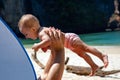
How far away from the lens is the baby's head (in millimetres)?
2729

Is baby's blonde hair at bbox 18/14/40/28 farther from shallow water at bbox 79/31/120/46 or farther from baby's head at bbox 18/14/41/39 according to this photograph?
shallow water at bbox 79/31/120/46

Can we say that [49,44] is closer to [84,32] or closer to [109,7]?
[84,32]

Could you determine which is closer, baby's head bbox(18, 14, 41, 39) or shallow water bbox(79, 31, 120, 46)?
baby's head bbox(18, 14, 41, 39)

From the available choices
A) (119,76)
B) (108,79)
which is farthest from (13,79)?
(119,76)

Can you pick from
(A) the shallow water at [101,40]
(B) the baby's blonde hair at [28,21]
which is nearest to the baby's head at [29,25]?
(B) the baby's blonde hair at [28,21]

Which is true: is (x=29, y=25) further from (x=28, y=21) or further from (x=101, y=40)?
(x=101, y=40)

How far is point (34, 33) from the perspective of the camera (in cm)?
284

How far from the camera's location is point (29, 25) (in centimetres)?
275

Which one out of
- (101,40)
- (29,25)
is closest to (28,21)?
(29,25)

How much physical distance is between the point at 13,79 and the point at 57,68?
32 cm

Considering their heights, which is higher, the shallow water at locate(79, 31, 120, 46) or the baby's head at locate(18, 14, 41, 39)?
the baby's head at locate(18, 14, 41, 39)

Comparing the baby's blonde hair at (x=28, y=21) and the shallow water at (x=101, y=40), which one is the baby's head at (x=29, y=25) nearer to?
the baby's blonde hair at (x=28, y=21)

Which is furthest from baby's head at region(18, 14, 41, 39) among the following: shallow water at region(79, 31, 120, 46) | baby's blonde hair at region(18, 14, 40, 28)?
shallow water at region(79, 31, 120, 46)

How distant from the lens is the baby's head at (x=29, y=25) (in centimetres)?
273
